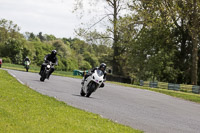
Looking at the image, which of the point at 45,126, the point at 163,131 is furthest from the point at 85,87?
the point at 45,126

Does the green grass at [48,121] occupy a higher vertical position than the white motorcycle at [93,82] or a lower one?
lower

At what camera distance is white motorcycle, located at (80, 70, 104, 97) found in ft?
52.9

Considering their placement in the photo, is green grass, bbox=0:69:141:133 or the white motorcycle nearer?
green grass, bbox=0:69:141:133

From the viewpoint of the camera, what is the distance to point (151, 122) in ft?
33.8

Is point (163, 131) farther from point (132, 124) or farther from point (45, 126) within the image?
point (45, 126)

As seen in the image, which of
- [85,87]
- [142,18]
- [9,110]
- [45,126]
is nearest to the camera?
[45,126]

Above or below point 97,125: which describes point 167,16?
above

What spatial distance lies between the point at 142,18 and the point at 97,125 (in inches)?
1518

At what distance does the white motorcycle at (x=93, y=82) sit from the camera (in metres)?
16.1

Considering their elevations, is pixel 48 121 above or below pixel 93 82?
below

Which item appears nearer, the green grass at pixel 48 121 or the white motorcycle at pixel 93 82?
the green grass at pixel 48 121

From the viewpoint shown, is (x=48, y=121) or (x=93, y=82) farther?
(x=93, y=82)

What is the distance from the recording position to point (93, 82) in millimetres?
16375

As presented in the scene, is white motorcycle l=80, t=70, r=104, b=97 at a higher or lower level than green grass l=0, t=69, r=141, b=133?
higher
